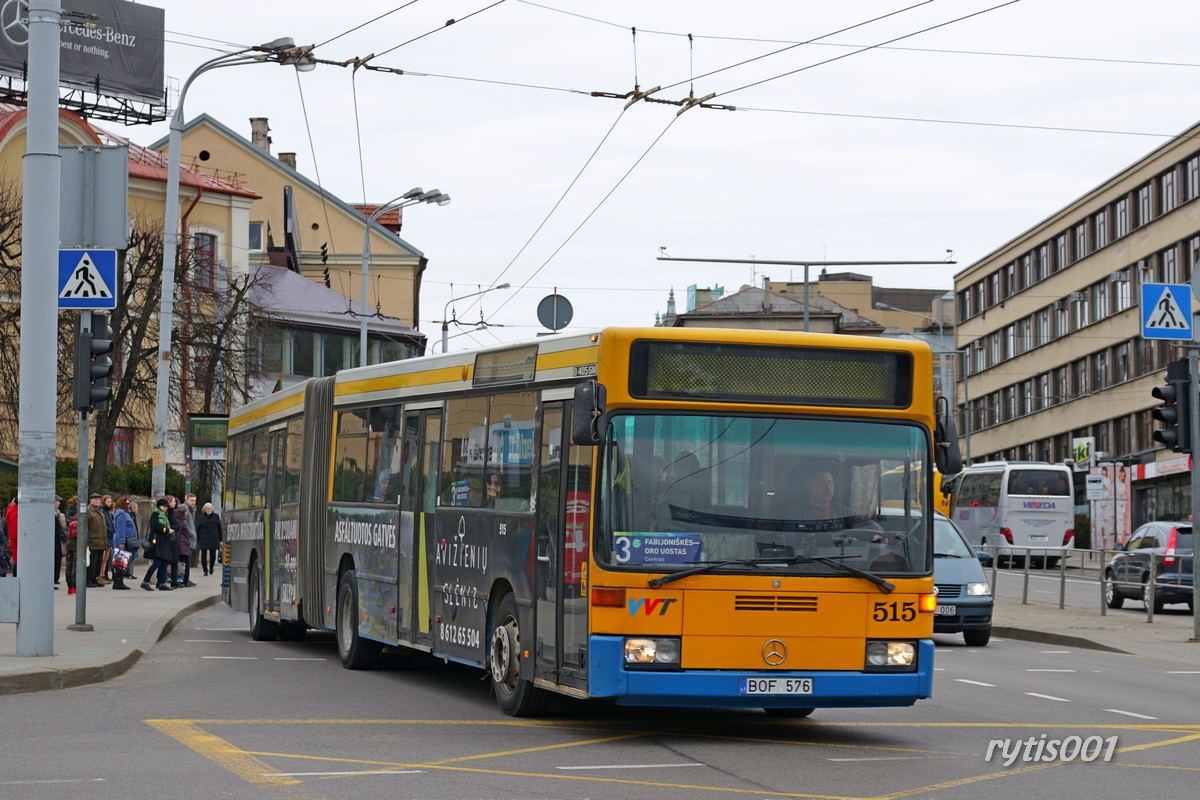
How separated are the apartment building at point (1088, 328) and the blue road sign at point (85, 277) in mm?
45381

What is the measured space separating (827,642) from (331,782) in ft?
11.4

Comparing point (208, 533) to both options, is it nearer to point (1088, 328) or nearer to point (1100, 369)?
point (1100, 369)

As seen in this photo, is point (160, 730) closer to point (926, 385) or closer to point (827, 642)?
point (827, 642)

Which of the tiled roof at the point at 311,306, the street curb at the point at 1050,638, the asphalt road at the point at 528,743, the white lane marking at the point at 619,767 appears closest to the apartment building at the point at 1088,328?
the tiled roof at the point at 311,306

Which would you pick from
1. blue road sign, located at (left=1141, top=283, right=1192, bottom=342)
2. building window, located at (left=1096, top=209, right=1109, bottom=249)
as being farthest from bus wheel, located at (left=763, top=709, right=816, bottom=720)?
building window, located at (left=1096, top=209, right=1109, bottom=249)

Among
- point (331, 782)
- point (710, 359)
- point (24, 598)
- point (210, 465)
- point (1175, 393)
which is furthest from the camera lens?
point (210, 465)

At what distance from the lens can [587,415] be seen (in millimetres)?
11109

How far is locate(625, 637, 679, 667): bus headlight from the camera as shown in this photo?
11078 mm

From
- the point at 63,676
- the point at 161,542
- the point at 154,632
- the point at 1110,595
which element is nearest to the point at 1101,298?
the point at 1110,595

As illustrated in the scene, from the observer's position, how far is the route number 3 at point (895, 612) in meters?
11.4

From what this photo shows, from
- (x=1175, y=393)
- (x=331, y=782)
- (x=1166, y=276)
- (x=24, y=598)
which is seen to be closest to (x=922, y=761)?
(x=331, y=782)

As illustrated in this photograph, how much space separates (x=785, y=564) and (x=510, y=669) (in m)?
2.51

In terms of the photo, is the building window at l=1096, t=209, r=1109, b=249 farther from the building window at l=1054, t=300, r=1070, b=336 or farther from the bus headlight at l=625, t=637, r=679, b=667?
the bus headlight at l=625, t=637, r=679, b=667

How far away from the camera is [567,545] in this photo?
1166 cm
